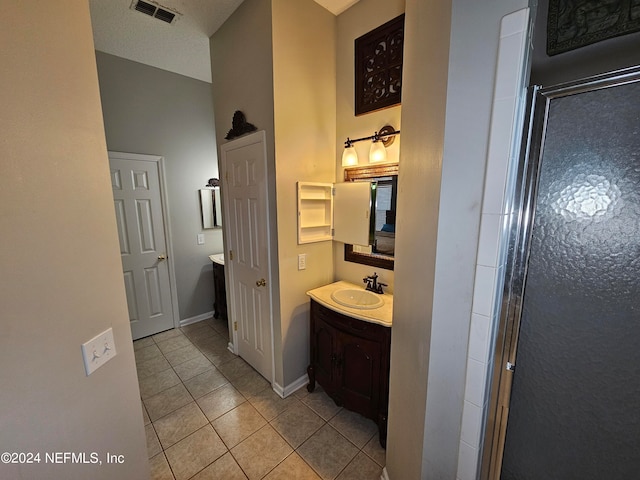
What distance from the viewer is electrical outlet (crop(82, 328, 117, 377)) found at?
821mm

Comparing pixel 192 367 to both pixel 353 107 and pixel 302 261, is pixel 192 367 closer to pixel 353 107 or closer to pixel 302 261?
pixel 302 261

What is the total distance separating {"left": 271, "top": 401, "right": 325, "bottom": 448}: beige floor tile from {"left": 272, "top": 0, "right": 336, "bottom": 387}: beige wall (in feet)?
0.73

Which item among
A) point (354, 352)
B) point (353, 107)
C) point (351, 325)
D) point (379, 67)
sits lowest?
point (354, 352)

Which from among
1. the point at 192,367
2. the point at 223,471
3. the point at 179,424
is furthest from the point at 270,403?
the point at 192,367

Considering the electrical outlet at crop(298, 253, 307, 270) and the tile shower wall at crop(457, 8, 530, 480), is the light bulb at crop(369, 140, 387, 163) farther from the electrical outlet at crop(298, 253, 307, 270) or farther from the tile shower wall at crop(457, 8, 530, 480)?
the tile shower wall at crop(457, 8, 530, 480)

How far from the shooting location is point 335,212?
2.18 metres

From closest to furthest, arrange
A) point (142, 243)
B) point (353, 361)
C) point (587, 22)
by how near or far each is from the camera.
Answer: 1. point (587, 22)
2. point (353, 361)
3. point (142, 243)

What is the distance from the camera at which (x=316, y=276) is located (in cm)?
221

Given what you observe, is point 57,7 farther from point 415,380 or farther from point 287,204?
point 415,380

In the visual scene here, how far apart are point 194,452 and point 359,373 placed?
120 centimetres

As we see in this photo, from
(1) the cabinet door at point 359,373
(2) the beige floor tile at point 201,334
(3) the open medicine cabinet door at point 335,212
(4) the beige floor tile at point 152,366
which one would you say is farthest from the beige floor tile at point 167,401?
(3) the open medicine cabinet door at point 335,212

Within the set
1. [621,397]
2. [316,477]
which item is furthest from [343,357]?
[621,397]

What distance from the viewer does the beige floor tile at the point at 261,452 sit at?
152 centimetres

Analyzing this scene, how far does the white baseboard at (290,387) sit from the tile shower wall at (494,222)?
1.46m
